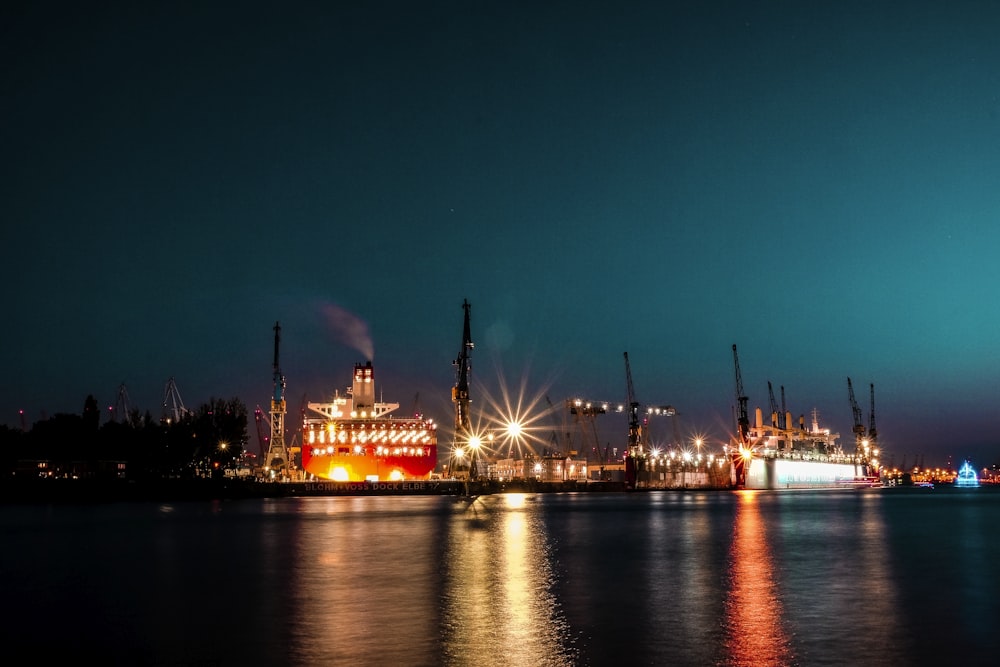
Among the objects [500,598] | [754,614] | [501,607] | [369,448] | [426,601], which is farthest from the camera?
[369,448]

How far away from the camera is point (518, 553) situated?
138 feet

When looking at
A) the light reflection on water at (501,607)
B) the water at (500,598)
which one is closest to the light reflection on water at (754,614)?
the water at (500,598)

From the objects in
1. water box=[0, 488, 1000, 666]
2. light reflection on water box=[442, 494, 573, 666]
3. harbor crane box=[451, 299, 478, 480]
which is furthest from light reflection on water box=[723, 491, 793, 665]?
harbor crane box=[451, 299, 478, 480]

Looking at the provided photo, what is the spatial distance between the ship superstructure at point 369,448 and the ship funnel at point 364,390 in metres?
8.45

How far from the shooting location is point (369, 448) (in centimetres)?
15212

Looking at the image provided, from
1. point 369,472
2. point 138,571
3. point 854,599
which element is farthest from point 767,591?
point 369,472

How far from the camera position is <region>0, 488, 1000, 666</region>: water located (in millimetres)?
19533

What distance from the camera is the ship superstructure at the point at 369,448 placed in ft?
499

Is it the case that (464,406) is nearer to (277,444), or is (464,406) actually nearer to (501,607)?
(277,444)

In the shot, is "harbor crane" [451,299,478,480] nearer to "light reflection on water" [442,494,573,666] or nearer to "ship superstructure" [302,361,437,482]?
"ship superstructure" [302,361,437,482]

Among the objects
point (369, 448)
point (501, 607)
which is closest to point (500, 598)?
point (501, 607)

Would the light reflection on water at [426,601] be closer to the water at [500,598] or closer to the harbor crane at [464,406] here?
the water at [500,598]

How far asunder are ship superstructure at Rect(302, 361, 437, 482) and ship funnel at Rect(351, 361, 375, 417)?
8446mm

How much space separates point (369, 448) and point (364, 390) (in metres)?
18.2
